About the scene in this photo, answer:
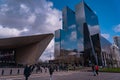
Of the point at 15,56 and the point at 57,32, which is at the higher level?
the point at 57,32

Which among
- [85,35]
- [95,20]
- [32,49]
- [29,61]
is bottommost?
[29,61]

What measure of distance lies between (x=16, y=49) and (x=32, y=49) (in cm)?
1245

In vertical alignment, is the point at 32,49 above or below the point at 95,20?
below

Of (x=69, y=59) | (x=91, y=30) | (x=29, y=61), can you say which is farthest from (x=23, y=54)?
(x=91, y=30)

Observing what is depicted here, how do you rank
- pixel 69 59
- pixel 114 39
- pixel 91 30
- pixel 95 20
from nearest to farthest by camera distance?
pixel 69 59, pixel 91 30, pixel 95 20, pixel 114 39

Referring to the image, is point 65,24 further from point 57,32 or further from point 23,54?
point 23,54

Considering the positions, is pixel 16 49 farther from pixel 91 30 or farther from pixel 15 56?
pixel 91 30

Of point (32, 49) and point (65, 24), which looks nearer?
point (32, 49)

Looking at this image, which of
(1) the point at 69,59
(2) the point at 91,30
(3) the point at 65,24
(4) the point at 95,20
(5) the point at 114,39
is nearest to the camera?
(1) the point at 69,59

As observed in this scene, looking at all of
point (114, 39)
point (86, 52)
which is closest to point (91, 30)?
point (86, 52)

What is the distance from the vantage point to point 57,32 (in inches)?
5285

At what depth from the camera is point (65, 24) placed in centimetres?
12925

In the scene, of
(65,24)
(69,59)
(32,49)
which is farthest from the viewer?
(65,24)

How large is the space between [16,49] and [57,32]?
198ft
